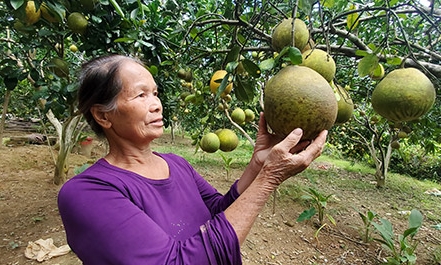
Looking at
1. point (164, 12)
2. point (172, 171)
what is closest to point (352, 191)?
point (164, 12)

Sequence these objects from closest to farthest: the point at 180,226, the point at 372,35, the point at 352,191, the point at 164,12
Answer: the point at 180,226 → the point at 164,12 → the point at 372,35 → the point at 352,191

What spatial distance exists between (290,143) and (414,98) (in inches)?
22.1

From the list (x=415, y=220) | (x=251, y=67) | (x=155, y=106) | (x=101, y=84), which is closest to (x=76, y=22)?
(x=101, y=84)

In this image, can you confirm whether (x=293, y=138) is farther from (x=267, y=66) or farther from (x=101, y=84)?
(x=101, y=84)

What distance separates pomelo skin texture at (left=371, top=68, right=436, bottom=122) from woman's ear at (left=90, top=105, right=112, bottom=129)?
1.04 metres

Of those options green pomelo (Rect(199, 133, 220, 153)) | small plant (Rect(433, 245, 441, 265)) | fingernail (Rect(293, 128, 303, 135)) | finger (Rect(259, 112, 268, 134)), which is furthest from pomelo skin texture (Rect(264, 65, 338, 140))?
small plant (Rect(433, 245, 441, 265))

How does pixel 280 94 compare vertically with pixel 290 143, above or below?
above

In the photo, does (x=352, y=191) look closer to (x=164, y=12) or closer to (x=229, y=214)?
(x=164, y=12)

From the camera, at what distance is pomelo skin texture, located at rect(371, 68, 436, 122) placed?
1.02 m

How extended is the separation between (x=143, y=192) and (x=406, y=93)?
3.25ft

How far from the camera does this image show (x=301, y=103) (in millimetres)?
815

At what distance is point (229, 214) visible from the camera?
32.6 inches

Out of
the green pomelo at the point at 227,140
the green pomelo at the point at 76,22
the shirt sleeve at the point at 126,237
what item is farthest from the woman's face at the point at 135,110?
the green pomelo at the point at 227,140

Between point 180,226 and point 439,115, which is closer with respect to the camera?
point 180,226
